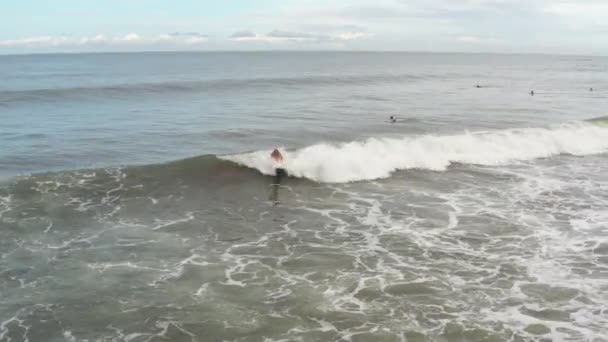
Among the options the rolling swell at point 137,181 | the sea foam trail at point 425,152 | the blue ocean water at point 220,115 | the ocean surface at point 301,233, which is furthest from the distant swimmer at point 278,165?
the blue ocean water at point 220,115

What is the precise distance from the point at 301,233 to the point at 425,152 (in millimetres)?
12713

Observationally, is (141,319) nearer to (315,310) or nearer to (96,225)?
(315,310)

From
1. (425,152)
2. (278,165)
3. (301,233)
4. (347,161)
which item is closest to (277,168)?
(278,165)

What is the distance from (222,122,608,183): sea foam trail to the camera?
23453 mm

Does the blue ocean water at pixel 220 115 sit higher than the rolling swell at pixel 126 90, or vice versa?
the rolling swell at pixel 126 90

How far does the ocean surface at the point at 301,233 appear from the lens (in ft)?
37.1

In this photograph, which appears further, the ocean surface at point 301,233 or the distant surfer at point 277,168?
the distant surfer at point 277,168

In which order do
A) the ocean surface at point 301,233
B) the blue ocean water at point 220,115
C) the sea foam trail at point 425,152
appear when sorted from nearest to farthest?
the ocean surface at point 301,233, the sea foam trail at point 425,152, the blue ocean water at point 220,115

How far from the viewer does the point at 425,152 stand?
2711 cm

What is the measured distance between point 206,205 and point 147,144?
10.2m

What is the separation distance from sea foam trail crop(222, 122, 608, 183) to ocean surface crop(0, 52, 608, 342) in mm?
125

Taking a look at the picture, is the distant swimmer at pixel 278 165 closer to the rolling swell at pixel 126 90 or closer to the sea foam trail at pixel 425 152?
the sea foam trail at pixel 425 152

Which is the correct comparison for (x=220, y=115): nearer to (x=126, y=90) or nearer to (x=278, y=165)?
(x=278, y=165)

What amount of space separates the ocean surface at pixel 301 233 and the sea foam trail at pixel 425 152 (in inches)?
4.9
